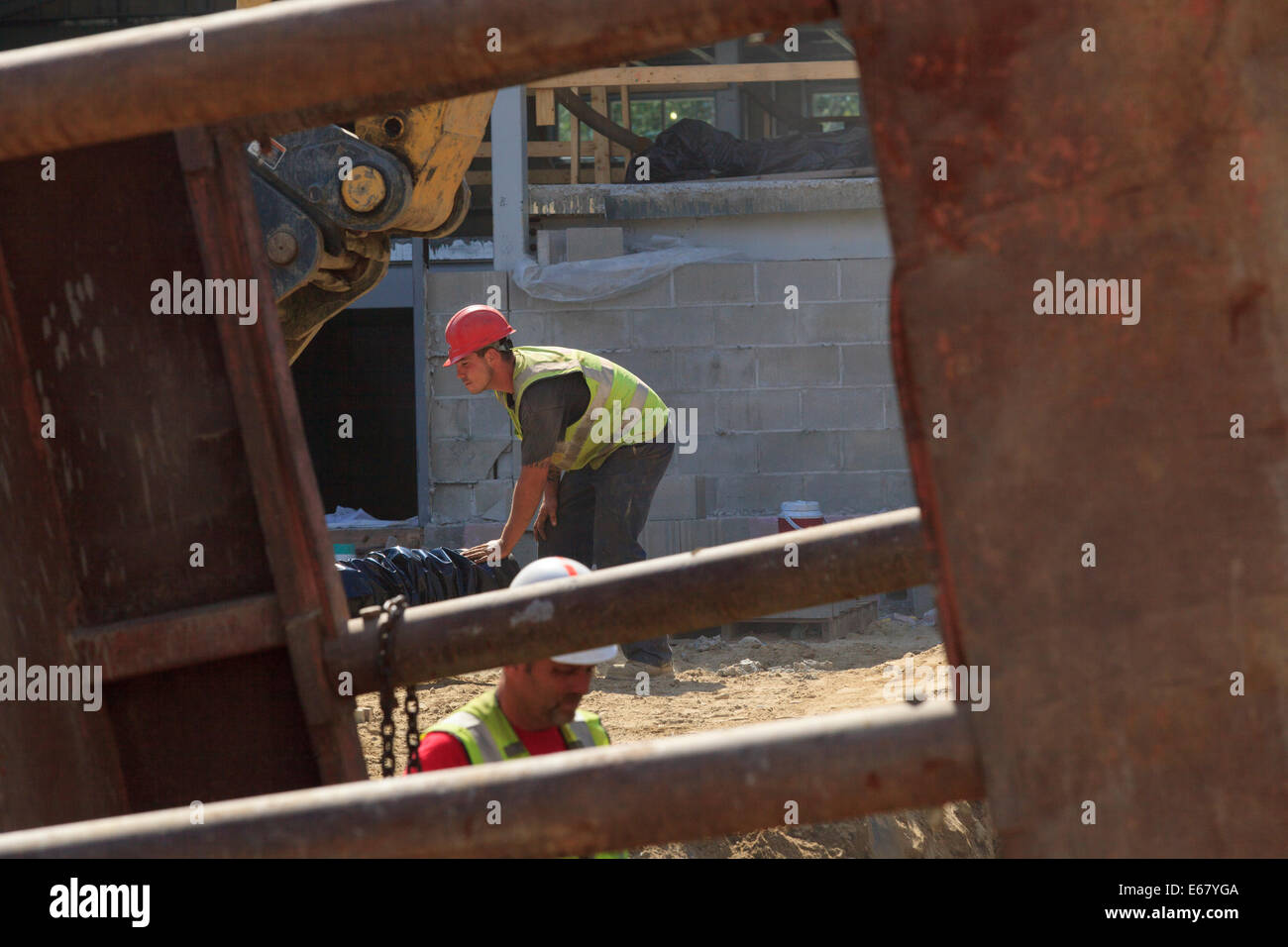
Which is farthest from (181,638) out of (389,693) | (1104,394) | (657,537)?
(657,537)

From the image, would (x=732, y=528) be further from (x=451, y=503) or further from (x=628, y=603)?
(x=628, y=603)

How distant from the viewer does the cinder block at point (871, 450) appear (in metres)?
9.77

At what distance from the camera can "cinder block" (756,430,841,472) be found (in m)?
9.80

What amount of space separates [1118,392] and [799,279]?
8651mm

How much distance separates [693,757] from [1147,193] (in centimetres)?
73

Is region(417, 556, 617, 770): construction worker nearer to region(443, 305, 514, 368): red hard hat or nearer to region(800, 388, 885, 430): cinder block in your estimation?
region(443, 305, 514, 368): red hard hat

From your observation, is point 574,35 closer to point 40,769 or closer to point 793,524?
point 40,769

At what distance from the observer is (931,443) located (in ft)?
4.41

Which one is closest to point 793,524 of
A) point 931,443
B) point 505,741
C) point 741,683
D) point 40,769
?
point 741,683

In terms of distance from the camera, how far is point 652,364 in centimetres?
983

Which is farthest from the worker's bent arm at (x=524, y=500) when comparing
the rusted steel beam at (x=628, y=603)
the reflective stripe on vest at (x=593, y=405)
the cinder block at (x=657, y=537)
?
the rusted steel beam at (x=628, y=603)

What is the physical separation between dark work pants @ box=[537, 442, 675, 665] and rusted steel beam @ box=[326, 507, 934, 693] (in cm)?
472

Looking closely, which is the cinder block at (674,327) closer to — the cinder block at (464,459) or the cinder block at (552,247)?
the cinder block at (552,247)

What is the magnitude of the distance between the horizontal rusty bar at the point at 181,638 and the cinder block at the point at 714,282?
780cm
